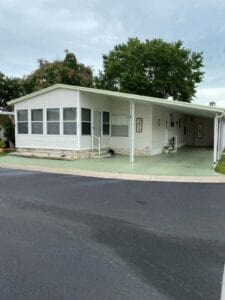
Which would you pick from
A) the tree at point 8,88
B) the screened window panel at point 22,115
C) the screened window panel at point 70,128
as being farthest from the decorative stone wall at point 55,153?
the tree at point 8,88

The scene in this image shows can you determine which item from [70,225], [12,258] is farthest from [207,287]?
[70,225]

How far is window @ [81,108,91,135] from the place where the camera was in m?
14.3

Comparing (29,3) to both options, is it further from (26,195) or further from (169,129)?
(169,129)

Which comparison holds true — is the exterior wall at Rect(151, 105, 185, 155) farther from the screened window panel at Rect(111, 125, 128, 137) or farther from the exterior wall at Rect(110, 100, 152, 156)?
the screened window panel at Rect(111, 125, 128, 137)

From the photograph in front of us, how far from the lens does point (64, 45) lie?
27.5m

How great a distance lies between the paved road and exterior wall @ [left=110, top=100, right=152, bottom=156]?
7.76m

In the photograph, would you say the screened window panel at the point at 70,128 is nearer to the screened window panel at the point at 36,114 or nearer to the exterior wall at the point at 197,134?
the screened window panel at the point at 36,114

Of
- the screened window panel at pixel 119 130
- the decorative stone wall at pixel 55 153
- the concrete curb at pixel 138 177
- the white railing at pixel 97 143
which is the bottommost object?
the concrete curb at pixel 138 177

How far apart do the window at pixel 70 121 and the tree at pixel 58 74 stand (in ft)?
43.1

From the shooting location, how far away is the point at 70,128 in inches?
563

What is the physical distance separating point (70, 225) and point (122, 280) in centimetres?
202

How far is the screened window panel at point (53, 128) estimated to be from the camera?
14751 mm

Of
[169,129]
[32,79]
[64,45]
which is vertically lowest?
[169,129]

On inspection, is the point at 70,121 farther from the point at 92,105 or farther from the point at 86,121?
the point at 92,105
